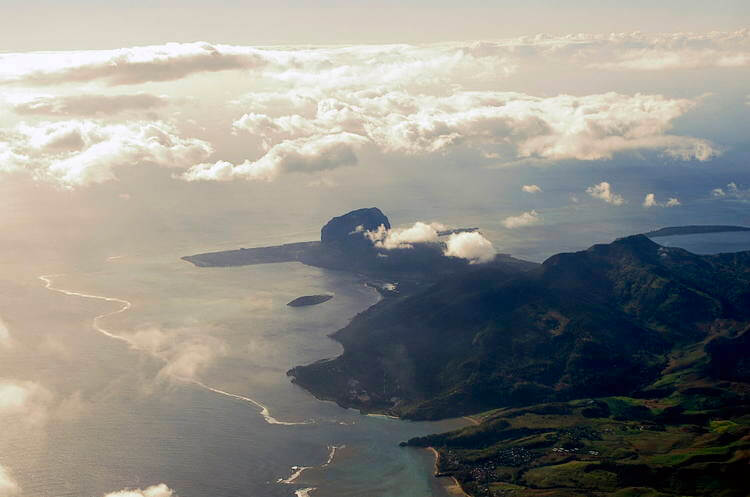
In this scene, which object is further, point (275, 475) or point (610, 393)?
point (610, 393)

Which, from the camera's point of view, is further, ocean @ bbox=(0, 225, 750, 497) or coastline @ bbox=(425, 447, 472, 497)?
coastline @ bbox=(425, 447, 472, 497)

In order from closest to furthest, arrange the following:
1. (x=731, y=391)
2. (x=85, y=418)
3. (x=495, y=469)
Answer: (x=495, y=469)
(x=85, y=418)
(x=731, y=391)

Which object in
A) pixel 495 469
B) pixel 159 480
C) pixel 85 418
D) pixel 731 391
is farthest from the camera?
pixel 731 391

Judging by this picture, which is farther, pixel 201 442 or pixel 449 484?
pixel 201 442

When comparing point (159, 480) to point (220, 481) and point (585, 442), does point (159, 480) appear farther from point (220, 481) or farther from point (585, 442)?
point (585, 442)

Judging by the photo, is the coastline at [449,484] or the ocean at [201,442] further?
the coastline at [449,484]

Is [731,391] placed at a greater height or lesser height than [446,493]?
greater

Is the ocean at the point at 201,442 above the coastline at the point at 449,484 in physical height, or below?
above

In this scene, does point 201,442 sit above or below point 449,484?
above

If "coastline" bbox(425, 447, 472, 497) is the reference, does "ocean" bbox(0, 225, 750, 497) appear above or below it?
above

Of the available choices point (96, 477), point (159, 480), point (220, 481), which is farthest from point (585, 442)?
point (96, 477)
